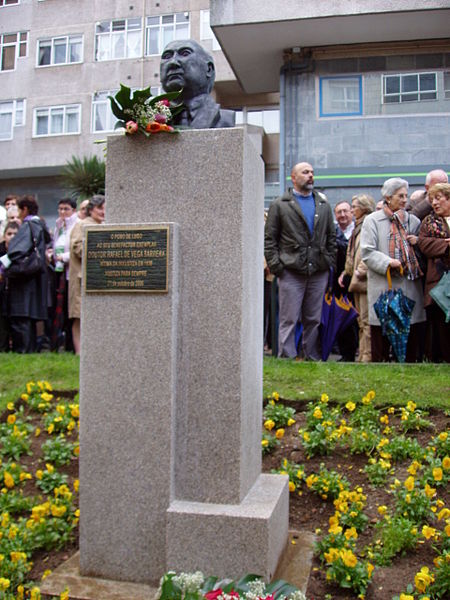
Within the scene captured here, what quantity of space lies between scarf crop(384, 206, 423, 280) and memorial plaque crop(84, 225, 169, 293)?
4.33 metres

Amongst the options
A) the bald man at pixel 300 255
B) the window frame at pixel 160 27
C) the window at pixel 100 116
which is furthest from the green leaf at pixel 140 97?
the window frame at pixel 160 27

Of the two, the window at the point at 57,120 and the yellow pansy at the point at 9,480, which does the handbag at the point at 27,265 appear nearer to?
the yellow pansy at the point at 9,480

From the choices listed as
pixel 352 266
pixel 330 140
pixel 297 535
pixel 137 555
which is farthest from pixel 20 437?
pixel 330 140

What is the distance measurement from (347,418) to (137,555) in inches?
91.8

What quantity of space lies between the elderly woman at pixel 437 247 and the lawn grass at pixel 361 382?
765 millimetres

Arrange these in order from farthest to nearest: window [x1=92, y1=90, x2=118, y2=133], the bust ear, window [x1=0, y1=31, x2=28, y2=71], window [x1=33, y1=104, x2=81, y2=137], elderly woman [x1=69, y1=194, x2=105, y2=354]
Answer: window [x1=0, y1=31, x2=28, y2=71] < window [x1=33, y1=104, x2=81, y2=137] < window [x1=92, y1=90, x2=118, y2=133] < elderly woman [x1=69, y1=194, x2=105, y2=354] < the bust ear

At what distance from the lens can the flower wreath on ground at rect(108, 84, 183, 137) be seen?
398cm

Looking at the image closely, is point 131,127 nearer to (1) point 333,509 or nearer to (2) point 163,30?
(1) point 333,509

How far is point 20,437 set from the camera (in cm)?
564

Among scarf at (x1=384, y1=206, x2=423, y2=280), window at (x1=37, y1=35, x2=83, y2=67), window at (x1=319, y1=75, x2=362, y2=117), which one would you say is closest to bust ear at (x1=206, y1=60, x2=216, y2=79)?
scarf at (x1=384, y1=206, x2=423, y2=280)

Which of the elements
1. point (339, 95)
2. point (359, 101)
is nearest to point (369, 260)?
point (339, 95)

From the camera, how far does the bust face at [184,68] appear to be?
4594mm

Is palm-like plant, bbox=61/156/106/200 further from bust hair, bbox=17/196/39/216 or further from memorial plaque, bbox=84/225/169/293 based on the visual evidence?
memorial plaque, bbox=84/225/169/293

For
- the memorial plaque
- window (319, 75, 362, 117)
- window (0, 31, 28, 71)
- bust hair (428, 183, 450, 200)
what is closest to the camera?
the memorial plaque
